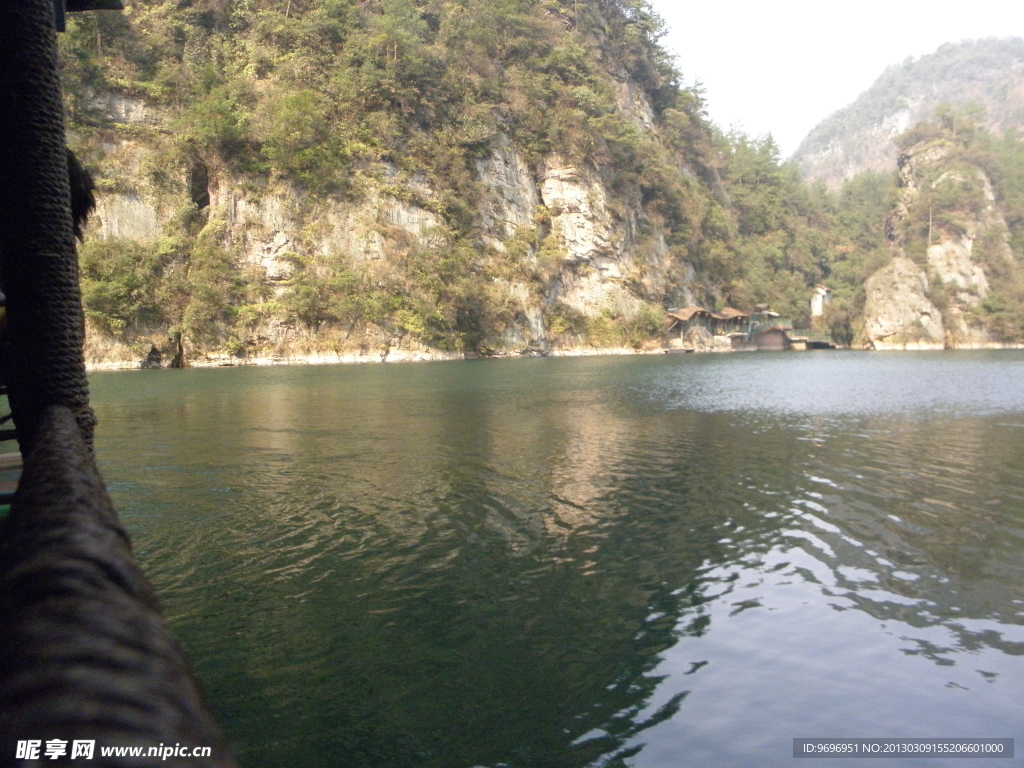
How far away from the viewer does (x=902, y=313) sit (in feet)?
267

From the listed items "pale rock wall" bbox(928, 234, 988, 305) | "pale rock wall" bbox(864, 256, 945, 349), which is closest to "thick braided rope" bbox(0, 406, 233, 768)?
"pale rock wall" bbox(864, 256, 945, 349)

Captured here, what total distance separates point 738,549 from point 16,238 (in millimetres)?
8396

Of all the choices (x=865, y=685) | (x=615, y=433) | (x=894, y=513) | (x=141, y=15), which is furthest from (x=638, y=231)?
(x=865, y=685)

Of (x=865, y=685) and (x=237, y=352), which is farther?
(x=237, y=352)

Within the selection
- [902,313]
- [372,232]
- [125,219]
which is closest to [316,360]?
[372,232]

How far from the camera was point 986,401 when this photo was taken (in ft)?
77.4

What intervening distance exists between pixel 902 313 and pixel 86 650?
93.5 meters

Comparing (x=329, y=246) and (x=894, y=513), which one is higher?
(x=329, y=246)

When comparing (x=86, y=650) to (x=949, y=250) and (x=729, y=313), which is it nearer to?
(x=729, y=313)

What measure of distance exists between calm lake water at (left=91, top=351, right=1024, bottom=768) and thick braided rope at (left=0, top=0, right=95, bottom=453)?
3.00 meters

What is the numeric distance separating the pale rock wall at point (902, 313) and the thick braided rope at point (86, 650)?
91.3 metres

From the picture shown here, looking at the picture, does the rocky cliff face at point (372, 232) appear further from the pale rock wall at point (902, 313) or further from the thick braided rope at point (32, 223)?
the thick braided rope at point (32, 223)

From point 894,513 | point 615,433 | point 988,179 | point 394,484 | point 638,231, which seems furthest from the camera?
point 988,179

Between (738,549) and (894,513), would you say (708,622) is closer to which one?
(738,549)
